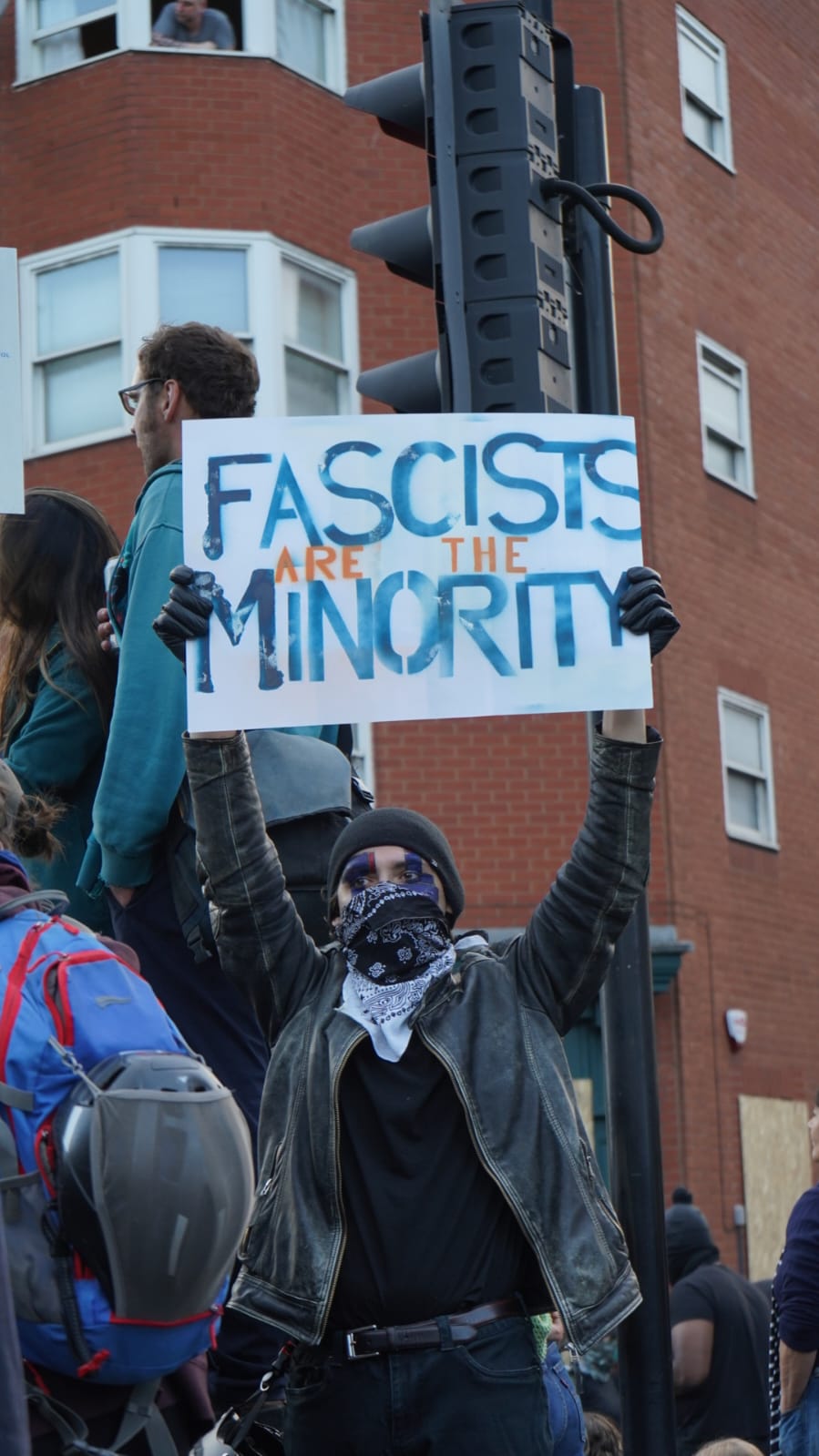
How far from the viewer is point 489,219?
5.54 m

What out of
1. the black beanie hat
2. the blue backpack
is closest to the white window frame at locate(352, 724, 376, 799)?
the black beanie hat

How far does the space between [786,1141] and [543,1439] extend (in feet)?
50.4

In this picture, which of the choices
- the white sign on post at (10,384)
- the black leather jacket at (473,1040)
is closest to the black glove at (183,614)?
the black leather jacket at (473,1040)

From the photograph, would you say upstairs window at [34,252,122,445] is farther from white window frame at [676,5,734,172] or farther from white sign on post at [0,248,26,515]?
white sign on post at [0,248,26,515]

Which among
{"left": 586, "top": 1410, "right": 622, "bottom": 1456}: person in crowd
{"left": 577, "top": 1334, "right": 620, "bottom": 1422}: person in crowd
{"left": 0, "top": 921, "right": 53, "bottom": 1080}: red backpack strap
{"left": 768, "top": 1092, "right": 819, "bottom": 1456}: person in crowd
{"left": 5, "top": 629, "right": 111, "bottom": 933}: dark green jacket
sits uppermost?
{"left": 5, "top": 629, "right": 111, "bottom": 933}: dark green jacket

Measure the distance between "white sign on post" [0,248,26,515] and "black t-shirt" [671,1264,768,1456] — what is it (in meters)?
5.02

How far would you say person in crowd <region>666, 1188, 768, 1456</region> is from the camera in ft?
27.1

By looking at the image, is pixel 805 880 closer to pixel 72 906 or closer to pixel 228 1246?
pixel 72 906

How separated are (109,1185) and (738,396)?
17587 mm

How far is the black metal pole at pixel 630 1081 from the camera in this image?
5.12 m

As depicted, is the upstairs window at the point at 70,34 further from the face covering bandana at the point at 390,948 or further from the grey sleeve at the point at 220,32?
the face covering bandana at the point at 390,948

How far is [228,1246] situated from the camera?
10.4 ft

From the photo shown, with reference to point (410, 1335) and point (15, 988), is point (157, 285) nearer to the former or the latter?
point (410, 1335)

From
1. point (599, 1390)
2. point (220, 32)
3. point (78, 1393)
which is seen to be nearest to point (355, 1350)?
point (78, 1393)
